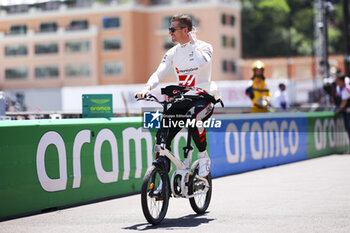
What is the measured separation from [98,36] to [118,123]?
7895 centimetres

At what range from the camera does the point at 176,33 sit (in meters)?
8.18

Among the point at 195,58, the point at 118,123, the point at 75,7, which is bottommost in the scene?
the point at 118,123

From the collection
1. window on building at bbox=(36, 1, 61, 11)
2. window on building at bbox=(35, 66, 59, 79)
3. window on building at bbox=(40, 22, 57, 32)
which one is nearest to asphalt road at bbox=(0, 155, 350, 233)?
window on building at bbox=(35, 66, 59, 79)

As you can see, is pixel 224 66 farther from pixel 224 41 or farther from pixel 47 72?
pixel 47 72

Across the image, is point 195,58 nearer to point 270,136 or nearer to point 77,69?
point 270,136

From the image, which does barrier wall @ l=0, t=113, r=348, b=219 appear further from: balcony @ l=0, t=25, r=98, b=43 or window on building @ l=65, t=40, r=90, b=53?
window on building @ l=65, t=40, r=90, b=53

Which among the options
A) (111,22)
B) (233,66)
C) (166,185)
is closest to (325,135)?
(166,185)

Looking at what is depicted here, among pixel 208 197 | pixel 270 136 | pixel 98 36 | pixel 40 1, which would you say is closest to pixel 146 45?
pixel 98 36

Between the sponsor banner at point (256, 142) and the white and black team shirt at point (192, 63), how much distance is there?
4.48 meters

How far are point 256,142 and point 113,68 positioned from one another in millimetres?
74748

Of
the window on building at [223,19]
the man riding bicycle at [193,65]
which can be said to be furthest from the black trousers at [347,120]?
the window on building at [223,19]

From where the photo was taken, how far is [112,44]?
8806 centimetres

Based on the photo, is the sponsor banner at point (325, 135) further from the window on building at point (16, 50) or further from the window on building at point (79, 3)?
the window on building at point (16, 50)

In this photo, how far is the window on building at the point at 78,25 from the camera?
291 ft
